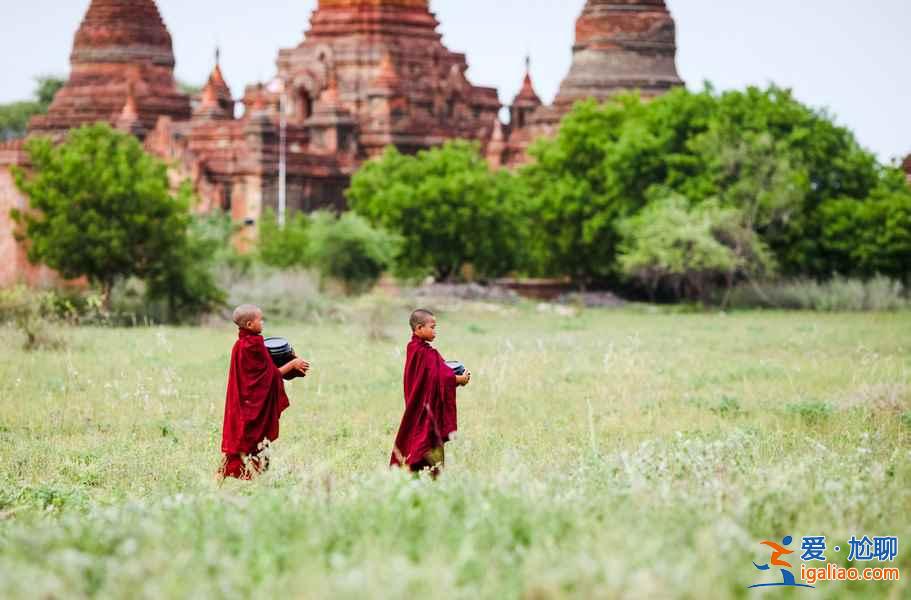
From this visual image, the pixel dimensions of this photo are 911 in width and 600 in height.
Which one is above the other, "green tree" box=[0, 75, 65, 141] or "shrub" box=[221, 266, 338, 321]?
"green tree" box=[0, 75, 65, 141]

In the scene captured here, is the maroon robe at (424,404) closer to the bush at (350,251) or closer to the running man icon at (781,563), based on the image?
the running man icon at (781,563)

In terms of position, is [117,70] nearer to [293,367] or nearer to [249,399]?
[293,367]

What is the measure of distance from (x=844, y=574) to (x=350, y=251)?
73.6 feet

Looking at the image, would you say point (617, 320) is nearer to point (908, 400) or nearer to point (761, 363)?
point (761, 363)

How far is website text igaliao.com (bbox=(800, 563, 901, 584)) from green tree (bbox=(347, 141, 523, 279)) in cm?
2403

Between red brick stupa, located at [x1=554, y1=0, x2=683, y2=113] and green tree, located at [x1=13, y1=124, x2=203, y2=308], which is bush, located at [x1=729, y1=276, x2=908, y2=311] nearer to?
green tree, located at [x1=13, y1=124, x2=203, y2=308]

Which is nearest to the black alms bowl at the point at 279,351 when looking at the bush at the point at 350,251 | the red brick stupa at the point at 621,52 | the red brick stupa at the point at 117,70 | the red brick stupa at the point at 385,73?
the bush at the point at 350,251

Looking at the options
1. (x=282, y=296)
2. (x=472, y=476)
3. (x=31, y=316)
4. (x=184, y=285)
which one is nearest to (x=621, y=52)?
(x=282, y=296)

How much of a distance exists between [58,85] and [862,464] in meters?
64.9

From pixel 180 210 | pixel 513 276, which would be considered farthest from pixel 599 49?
pixel 180 210

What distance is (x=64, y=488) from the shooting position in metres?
8.13

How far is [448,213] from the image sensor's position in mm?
30141

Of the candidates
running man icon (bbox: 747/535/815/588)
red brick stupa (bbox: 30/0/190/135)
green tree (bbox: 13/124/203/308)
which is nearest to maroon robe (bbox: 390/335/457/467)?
running man icon (bbox: 747/535/815/588)

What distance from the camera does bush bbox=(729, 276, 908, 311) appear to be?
2691cm
